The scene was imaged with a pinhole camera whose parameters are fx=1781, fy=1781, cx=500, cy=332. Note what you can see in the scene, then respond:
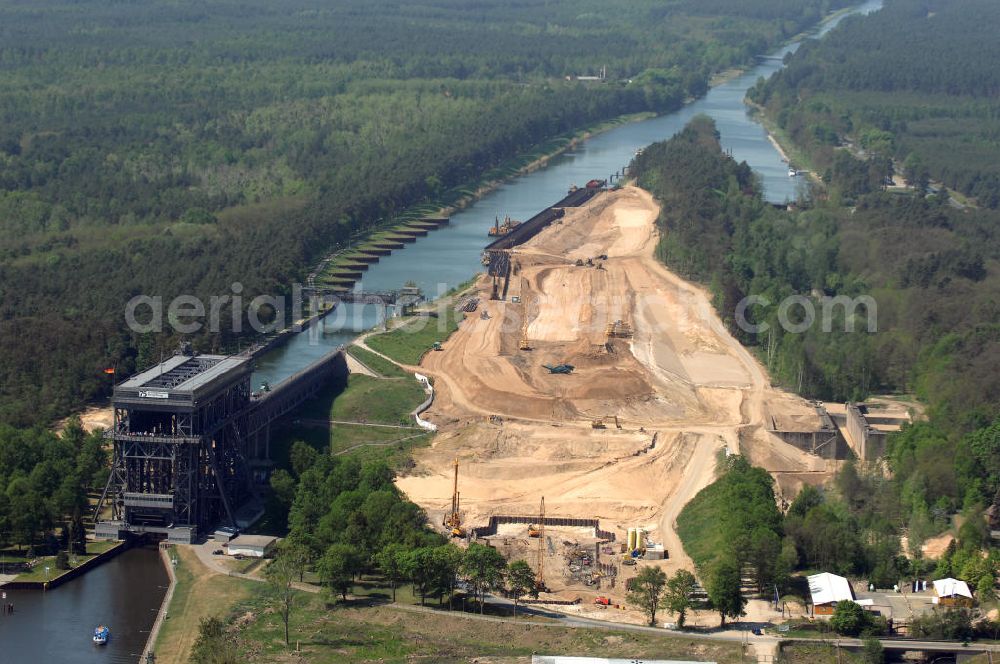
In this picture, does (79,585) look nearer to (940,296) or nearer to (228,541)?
→ (228,541)

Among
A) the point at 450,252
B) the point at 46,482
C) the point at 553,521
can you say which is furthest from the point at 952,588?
the point at 450,252

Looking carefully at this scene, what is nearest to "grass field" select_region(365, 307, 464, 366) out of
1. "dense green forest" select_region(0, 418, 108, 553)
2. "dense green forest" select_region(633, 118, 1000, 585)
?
"dense green forest" select_region(633, 118, 1000, 585)

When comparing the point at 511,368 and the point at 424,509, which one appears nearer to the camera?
the point at 424,509

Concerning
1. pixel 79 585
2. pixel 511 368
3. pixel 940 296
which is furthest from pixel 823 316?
pixel 79 585

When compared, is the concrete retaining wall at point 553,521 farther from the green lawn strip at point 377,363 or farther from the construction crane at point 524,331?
the construction crane at point 524,331

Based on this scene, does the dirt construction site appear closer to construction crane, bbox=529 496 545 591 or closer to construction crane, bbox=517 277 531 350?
construction crane, bbox=517 277 531 350
